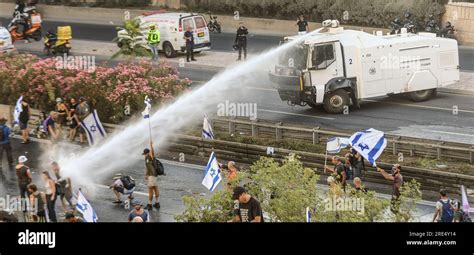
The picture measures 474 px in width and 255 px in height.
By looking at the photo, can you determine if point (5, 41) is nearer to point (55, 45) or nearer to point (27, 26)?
point (55, 45)

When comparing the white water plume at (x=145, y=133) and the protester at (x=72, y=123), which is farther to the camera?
the protester at (x=72, y=123)

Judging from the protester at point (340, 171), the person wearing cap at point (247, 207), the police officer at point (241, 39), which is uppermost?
the person wearing cap at point (247, 207)

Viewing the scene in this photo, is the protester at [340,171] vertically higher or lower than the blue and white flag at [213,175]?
lower

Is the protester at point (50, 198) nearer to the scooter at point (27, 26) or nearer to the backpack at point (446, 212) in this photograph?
the backpack at point (446, 212)

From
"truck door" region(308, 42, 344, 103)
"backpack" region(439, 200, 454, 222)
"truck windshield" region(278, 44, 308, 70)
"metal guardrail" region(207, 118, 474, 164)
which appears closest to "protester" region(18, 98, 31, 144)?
"metal guardrail" region(207, 118, 474, 164)

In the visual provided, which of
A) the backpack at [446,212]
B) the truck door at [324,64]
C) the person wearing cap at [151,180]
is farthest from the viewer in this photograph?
the truck door at [324,64]

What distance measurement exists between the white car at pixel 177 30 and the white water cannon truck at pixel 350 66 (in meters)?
11.1

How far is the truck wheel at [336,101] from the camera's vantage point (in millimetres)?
32719

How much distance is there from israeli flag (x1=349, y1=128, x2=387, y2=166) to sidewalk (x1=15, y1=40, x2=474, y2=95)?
1307cm

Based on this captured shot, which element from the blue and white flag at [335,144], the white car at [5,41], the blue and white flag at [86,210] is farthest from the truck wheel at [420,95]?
the white car at [5,41]

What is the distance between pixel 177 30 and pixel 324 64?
1262cm

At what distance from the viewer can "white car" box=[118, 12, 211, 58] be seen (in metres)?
43.6

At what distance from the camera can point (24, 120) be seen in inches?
1196

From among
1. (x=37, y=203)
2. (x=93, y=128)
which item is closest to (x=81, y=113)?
(x=93, y=128)
